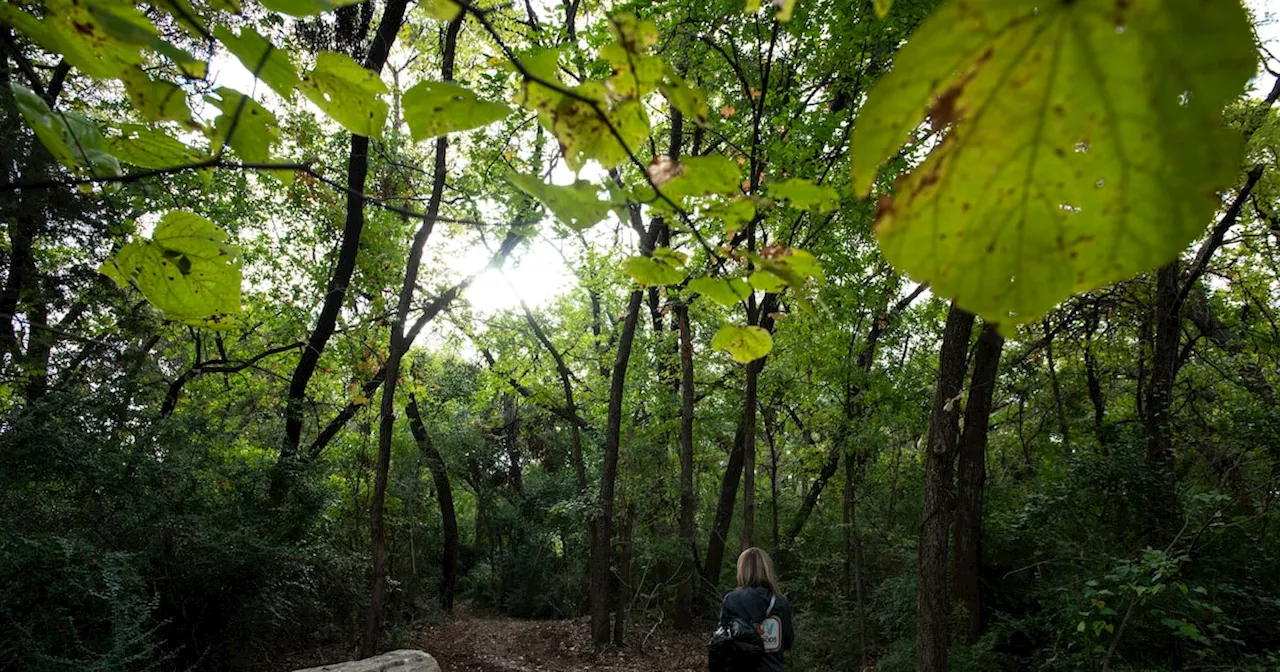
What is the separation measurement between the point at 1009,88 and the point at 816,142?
6248 mm

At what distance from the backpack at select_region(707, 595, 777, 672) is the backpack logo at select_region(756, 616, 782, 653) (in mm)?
40

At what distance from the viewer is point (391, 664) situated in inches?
239

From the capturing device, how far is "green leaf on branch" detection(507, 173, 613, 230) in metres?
0.70

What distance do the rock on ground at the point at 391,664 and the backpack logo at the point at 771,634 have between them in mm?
3679

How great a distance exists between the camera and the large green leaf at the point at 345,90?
75 centimetres

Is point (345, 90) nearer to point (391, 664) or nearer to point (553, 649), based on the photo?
point (391, 664)

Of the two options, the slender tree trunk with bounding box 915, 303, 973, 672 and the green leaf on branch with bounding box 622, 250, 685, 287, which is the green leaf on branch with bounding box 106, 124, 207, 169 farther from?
the slender tree trunk with bounding box 915, 303, 973, 672

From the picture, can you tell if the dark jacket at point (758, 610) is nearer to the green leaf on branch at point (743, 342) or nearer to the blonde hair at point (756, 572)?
the blonde hair at point (756, 572)

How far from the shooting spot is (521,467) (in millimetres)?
17547

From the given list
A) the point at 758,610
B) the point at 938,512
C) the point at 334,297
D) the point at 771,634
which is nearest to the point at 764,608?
the point at 758,610

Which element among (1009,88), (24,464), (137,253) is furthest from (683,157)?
(24,464)

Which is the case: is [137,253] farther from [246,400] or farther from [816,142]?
[246,400]

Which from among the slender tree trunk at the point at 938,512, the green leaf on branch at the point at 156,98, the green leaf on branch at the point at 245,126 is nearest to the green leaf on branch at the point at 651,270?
the green leaf on branch at the point at 245,126

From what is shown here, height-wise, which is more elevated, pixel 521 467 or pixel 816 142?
pixel 816 142
